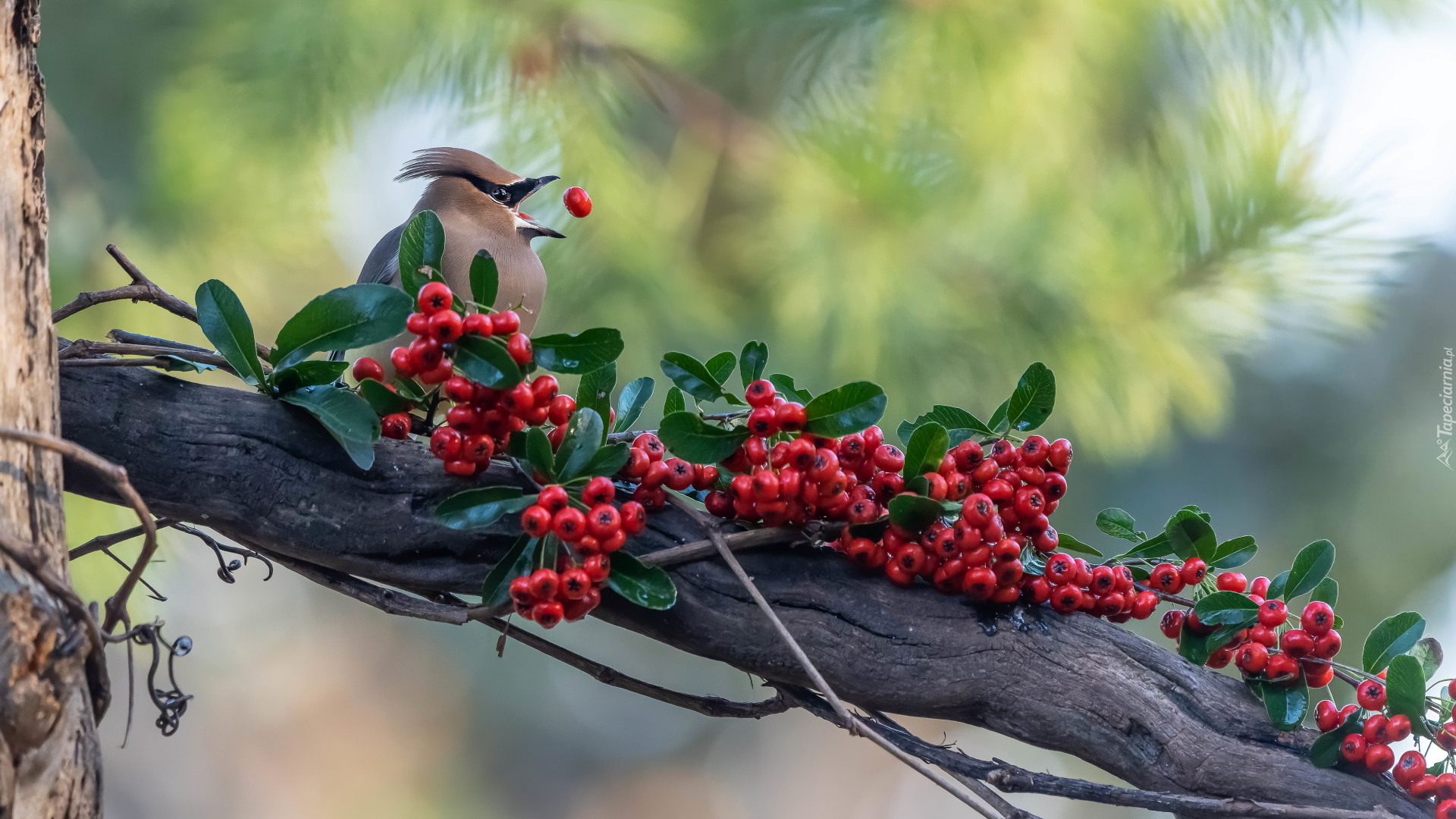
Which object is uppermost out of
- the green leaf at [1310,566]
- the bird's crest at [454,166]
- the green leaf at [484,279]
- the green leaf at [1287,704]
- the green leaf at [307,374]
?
the bird's crest at [454,166]

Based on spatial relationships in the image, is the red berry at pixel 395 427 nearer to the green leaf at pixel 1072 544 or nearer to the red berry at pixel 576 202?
the red berry at pixel 576 202

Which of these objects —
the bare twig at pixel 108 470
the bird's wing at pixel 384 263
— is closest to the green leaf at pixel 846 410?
the bare twig at pixel 108 470

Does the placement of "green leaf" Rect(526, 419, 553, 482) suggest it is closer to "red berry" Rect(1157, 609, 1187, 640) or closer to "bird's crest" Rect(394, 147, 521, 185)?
"red berry" Rect(1157, 609, 1187, 640)

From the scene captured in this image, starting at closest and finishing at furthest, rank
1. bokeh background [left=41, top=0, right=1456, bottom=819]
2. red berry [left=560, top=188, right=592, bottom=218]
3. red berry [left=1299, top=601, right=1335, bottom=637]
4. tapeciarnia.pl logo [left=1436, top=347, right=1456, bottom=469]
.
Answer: red berry [left=1299, top=601, right=1335, bottom=637] → red berry [left=560, top=188, right=592, bottom=218] → bokeh background [left=41, top=0, right=1456, bottom=819] → tapeciarnia.pl logo [left=1436, top=347, right=1456, bottom=469]

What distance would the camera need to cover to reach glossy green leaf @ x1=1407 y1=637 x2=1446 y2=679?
752 mm

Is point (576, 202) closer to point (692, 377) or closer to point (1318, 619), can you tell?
point (692, 377)

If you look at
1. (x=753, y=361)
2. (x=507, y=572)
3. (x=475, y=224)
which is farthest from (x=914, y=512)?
(x=475, y=224)

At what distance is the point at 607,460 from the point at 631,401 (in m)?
0.11

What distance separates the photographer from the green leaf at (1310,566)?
2.44ft

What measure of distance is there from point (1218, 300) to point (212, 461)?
1.33m

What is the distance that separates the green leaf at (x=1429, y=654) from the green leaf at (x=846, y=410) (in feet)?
1.42

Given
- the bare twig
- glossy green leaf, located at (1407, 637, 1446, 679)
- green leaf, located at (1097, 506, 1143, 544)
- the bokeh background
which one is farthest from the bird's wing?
glossy green leaf, located at (1407, 637, 1446, 679)

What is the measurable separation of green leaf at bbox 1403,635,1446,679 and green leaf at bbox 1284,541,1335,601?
8cm

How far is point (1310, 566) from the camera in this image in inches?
29.4
